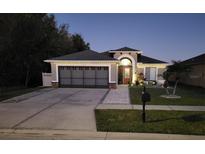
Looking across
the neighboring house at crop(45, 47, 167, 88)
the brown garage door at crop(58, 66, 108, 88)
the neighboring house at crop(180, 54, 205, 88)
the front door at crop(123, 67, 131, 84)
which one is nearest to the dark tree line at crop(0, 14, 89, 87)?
the neighboring house at crop(45, 47, 167, 88)

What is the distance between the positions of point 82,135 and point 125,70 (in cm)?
1657

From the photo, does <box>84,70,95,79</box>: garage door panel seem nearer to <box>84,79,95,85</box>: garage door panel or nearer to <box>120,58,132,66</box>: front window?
<box>84,79,95,85</box>: garage door panel

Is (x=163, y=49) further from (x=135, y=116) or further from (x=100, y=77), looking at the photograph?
(x=135, y=116)

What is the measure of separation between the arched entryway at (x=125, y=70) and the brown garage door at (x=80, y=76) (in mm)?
4130

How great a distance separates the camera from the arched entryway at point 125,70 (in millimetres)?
21141

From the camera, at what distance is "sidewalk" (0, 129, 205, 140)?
495 centimetres

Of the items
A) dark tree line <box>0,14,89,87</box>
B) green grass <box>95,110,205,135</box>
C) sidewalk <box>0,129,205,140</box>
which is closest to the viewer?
sidewalk <box>0,129,205,140</box>

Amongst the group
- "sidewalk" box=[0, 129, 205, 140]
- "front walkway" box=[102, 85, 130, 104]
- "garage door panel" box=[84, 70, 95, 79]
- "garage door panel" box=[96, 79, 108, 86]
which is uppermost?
"garage door panel" box=[84, 70, 95, 79]

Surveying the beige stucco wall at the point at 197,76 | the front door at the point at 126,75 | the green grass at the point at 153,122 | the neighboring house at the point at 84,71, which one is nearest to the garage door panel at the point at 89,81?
the neighboring house at the point at 84,71

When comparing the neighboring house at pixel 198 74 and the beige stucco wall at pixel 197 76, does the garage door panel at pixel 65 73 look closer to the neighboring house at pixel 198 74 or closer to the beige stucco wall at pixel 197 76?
the neighboring house at pixel 198 74

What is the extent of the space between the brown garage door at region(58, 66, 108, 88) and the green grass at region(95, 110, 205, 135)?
399 inches

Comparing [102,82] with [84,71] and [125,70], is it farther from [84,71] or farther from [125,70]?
[125,70]
